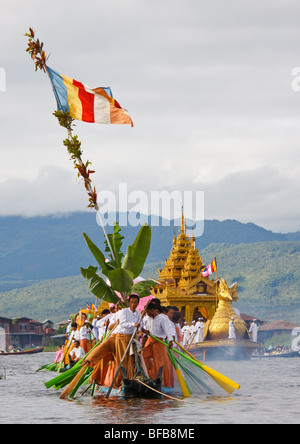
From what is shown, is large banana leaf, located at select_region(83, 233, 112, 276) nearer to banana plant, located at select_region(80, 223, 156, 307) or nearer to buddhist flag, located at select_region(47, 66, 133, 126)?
banana plant, located at select_region(80, 223, 156, 307)

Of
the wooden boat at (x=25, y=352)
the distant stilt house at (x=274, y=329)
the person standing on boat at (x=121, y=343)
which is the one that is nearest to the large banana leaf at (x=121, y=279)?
the person standing on boat at (x=121, y=343)

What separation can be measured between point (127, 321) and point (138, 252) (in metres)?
1.94

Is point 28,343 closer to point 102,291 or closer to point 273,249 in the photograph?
point 273,249

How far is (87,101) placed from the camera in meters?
19.7

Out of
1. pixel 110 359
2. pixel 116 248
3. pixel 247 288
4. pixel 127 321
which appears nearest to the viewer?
pixel 127 321

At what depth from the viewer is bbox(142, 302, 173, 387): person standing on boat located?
18281 millimetres

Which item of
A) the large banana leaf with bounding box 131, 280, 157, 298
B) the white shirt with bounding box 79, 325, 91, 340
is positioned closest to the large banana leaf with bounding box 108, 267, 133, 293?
the large banana leaf with bounding box 131, 280, 157, 298

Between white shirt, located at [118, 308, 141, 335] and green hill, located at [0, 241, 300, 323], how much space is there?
111579mm

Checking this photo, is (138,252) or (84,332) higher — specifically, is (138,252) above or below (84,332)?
above

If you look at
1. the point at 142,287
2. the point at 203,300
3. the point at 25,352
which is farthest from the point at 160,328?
Result: the point at 25,352

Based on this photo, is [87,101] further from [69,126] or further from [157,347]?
[157,347]

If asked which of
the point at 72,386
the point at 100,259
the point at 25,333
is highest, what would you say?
the point at 100,259

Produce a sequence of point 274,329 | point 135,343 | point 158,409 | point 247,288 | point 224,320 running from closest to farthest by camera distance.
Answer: point 158,409 → point 135,343 → point 224,320 → point 274,329 → point 247,288

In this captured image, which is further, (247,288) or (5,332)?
(247,288)
